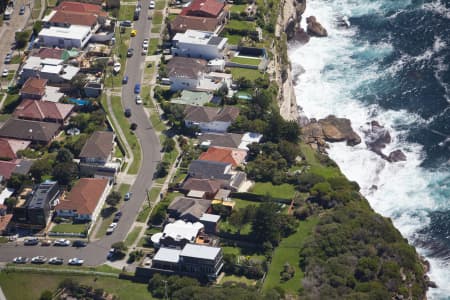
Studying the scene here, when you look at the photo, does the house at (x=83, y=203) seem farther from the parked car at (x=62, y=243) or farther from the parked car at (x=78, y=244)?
the parked car at (x=62, y=243)

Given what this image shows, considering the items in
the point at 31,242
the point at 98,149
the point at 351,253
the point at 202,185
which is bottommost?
the point at 31,242

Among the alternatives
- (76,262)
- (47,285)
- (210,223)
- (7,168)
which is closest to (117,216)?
(76,262)

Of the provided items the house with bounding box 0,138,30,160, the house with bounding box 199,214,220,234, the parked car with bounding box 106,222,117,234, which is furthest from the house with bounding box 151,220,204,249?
the house with bounding box 0,138,30,160

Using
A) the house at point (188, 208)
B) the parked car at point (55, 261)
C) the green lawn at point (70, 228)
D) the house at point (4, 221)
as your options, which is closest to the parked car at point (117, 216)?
the green lawn at point (70, 228)

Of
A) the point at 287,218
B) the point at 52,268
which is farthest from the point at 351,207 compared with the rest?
the point at 52,268

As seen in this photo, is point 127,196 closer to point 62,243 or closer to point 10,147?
point 62,243

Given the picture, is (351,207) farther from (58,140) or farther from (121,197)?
(58,140)
